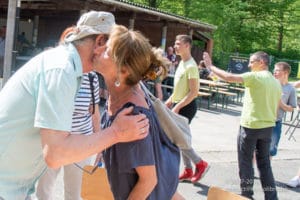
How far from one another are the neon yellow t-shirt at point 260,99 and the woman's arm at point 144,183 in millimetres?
2903

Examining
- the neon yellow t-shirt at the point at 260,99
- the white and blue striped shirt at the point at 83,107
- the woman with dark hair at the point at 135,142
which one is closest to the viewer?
the woman with dark hair at the point at 135,142

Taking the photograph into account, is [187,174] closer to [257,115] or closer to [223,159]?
[257,115]

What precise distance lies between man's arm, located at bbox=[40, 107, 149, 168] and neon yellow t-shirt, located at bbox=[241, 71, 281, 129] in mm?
3074

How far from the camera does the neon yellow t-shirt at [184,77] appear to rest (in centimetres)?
536

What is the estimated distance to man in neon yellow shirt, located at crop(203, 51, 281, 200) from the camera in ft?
15.5

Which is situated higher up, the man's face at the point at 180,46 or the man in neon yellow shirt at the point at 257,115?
the man's face at the point at 180,46

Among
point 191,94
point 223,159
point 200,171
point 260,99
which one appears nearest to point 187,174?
point 200,171

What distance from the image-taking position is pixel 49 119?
152 centimetres

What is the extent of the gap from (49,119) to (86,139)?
0.58 ft

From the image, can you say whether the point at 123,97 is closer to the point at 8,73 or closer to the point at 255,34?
the point at 8,73

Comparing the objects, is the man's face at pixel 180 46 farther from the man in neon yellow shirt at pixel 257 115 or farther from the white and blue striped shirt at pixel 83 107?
the white and blue striped shirt at pixel 83 107

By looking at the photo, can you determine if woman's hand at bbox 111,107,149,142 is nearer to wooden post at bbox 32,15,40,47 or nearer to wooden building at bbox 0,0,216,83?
wooden building at bbox 0,0,216,83

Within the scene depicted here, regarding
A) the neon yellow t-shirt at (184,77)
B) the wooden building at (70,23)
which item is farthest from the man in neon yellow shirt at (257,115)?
the wooden building at (70,23)

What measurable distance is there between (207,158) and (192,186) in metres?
1.67
